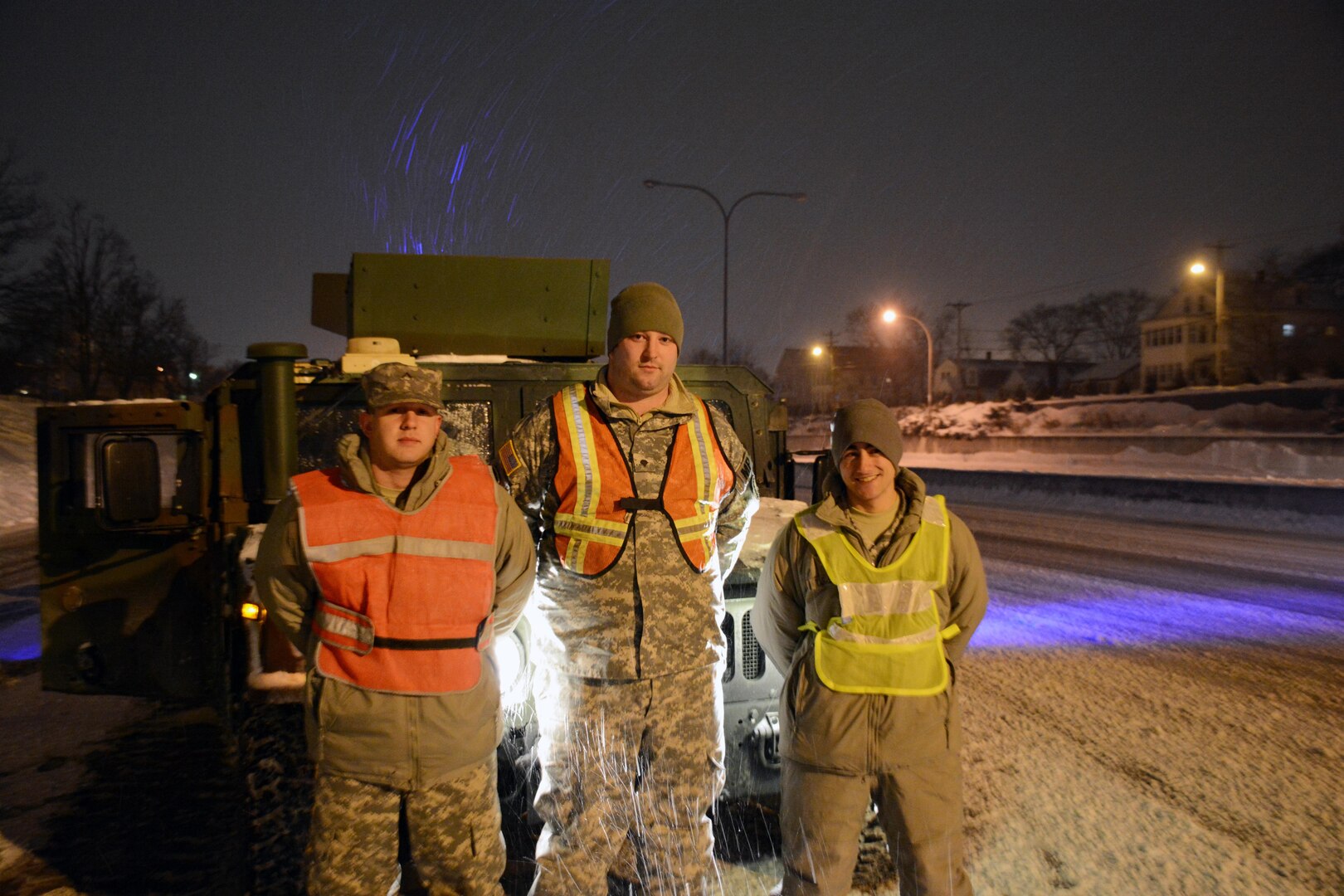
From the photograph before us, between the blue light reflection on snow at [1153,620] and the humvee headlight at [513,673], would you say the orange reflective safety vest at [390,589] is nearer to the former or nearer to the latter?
the humvee headlight at [513,673]

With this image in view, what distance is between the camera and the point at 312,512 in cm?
250

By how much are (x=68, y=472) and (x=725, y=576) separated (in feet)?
10.7

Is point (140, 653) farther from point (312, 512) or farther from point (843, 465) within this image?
point (843, 465)

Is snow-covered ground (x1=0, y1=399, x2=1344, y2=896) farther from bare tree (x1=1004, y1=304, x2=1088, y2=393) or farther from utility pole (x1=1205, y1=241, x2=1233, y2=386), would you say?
bare tree (x1=1004, y1=304, x2=1088, y2=393)

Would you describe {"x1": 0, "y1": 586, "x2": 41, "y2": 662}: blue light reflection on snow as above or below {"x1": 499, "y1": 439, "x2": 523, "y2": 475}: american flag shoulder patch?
below

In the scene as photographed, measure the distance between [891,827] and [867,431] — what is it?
1.18 m

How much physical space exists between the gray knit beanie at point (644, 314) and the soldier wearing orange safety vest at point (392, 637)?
2.06ft

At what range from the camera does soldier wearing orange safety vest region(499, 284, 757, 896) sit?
2.83 meters

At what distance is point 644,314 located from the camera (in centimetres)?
288

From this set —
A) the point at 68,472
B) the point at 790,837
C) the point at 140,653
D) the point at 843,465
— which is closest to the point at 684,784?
the point at 790,837

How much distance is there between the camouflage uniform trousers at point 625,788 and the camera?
111 inches

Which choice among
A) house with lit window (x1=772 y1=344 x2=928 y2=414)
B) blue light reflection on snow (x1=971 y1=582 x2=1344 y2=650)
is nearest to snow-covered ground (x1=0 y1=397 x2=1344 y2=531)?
blue light reflection on snow (x1=971 y1=582 x2=1344 y2=650)

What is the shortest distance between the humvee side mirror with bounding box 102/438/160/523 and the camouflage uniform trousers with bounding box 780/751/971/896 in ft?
10.2

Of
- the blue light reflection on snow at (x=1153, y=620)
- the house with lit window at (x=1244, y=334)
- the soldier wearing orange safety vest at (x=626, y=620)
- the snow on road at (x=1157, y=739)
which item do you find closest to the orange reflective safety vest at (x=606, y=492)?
the soldier wearing orange safety vest at (x=626, y=620)
